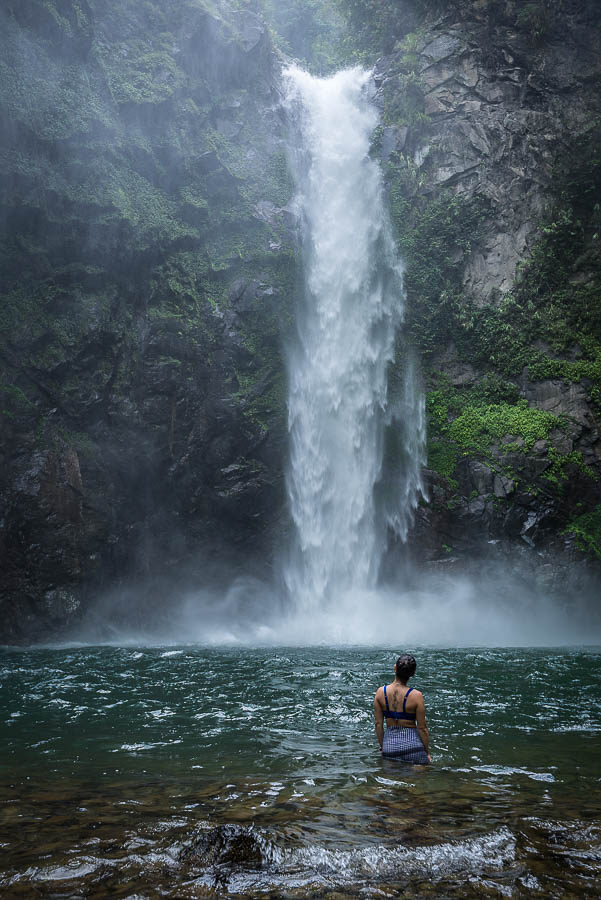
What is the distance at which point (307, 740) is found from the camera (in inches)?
247

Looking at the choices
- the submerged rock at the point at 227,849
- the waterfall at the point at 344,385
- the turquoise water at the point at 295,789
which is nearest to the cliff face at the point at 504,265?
the waterfall at the point at 344,385

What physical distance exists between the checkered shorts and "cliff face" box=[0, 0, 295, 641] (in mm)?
13386

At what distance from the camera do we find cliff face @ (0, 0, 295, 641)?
16766 mm

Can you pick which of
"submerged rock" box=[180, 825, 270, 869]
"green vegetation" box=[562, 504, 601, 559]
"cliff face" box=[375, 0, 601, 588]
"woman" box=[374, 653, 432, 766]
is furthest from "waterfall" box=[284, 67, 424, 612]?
"submerged rock" box=[180, 825, 270, 869]

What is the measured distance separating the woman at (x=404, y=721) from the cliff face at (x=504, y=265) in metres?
13.5

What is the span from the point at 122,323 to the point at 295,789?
16138 mm

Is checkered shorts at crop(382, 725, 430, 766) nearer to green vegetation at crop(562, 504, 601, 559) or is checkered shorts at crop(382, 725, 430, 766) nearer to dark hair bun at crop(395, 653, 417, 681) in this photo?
dark hair bun at crop(395, 653, 417, 681)

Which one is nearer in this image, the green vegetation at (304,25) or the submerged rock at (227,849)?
the submerged rock at (227,849)

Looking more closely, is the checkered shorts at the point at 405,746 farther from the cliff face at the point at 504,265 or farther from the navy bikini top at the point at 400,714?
the cliff face at the point at 504,265

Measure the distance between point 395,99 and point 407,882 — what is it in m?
25.8

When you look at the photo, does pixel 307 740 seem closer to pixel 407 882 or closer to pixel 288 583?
pixel 407 882

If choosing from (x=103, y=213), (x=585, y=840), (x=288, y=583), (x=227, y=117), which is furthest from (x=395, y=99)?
(x=585, y=840)

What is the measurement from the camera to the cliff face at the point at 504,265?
58.6 ft

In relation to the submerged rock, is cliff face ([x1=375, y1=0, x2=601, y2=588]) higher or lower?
higher
